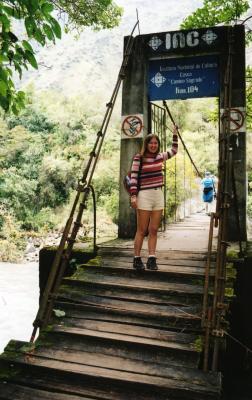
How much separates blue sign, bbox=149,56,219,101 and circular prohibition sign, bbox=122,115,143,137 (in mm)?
486

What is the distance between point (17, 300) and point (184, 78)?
8.35 m

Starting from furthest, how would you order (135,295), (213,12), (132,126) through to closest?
(213,12), (132,126), (135,295)

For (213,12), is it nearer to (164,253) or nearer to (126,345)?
(164,253)

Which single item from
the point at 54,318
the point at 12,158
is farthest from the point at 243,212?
the point at 12,158

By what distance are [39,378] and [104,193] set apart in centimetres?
1940

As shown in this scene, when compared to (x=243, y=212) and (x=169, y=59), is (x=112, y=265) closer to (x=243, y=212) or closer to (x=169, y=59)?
(x=243, y=212)

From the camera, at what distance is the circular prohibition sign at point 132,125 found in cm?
670

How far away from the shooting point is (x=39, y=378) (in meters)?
3.32

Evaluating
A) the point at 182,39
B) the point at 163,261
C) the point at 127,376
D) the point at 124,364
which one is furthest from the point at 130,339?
the point at 182,39

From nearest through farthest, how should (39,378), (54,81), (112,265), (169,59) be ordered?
(39,378) < (112,265) < (169,59) < (54,81)

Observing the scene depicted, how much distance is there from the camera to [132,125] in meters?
6.75

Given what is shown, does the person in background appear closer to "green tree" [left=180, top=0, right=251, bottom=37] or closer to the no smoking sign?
"green tree" [left=180, top=0, right=251, bottom=37]

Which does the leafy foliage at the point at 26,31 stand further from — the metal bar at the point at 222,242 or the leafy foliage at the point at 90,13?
the leafy foliage at the point at 90,13

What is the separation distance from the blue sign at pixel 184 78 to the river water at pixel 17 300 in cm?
593
